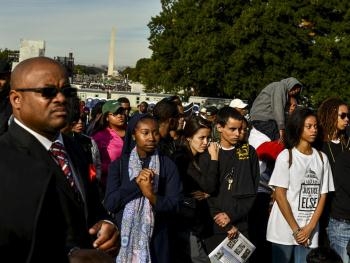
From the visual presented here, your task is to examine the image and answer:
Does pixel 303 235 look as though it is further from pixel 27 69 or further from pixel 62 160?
pixel 27 69

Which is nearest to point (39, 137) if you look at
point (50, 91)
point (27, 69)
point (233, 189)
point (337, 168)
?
point (50, 91)

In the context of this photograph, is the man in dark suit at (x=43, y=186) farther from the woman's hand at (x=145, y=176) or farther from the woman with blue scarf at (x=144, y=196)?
the woman with blue scarf at (x=144, y=196)

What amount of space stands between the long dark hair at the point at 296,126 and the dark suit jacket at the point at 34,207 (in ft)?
11.9

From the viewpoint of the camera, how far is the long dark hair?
632 centimetres

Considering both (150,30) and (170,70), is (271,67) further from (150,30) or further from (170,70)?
(150,30)

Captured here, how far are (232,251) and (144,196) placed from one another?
1246mm

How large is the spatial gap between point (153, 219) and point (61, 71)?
9.64ft

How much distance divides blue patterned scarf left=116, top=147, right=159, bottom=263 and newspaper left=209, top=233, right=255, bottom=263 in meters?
0.89

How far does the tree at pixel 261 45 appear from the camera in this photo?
41.8 m

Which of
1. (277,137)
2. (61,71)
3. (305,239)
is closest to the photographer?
(61,71)

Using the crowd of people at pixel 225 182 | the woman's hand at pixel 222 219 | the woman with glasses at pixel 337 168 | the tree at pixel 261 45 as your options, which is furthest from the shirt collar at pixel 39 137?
the tree at pixel 261 45

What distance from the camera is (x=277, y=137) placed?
784cm

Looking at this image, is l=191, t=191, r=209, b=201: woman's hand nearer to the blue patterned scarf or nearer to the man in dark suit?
the blue patterned scarf

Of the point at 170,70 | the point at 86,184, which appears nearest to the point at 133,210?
the point at 86,184
